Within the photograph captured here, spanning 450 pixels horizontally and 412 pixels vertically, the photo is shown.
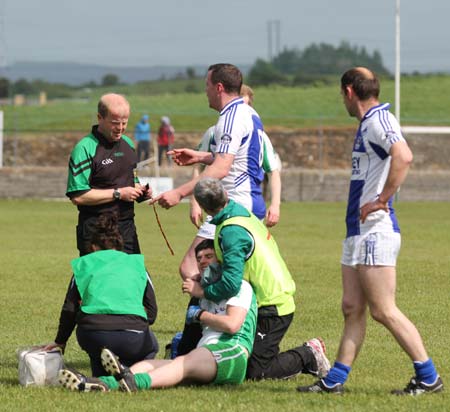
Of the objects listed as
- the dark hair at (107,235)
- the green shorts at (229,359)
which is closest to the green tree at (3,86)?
the dark hair at (107,235)

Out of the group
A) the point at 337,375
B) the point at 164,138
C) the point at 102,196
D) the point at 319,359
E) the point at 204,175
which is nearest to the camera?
the point at 337,375

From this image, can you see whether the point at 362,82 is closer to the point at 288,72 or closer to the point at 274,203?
the point at 274,203

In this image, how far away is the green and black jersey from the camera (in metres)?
8.55

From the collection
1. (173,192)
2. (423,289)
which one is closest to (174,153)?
(173,192)

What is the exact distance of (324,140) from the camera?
4503cm

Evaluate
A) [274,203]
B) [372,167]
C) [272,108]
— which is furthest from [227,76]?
[272,108]

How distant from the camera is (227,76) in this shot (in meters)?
8.48

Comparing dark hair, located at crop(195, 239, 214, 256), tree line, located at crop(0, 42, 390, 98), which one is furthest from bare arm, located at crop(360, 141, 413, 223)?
tree line, located at crop(0, 42, 390, 98)

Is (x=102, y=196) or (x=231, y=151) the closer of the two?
(x=231, y=151)

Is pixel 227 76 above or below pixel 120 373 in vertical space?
above

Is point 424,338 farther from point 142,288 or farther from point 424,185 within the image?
point 424,185

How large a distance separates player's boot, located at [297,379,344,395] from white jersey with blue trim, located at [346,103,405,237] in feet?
3.25

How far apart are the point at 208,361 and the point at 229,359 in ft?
0.45

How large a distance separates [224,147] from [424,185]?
87.9ft
